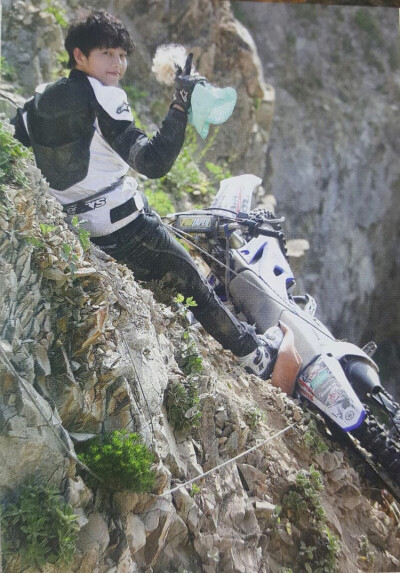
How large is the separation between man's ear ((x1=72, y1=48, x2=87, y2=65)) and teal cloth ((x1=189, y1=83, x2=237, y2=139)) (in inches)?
15.9

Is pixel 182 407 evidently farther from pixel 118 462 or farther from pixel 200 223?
pixel 200 223

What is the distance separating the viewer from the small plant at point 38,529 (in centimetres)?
175

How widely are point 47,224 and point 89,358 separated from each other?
0.44 meters

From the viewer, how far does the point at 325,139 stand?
5.90 metres

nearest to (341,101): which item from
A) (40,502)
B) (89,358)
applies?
(89,358)

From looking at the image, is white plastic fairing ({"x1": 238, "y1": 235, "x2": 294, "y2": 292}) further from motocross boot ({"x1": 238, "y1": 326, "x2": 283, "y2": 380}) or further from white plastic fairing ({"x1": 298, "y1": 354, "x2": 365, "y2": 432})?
white plastic fairing ({"x1": 298, "y1": 354, "x2": 365, "y2": 432})

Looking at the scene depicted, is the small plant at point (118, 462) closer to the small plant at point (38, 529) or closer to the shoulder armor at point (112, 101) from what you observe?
the small plant at point (38, 529)

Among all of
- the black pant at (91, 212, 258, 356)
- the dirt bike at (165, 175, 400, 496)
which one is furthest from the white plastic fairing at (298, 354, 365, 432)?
the black pant at (91, 212, 258, 356)

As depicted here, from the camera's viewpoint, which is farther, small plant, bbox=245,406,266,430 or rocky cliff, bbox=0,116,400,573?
small plant, bbox=245,406,266,430

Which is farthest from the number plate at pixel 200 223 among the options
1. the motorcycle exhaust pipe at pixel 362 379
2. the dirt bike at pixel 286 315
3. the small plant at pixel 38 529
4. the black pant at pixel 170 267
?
the small plant at pixel 38 529

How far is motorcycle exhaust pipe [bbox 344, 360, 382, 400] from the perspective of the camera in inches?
126

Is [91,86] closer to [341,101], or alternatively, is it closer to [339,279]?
[339,279]

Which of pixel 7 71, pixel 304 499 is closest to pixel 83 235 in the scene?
pixel 304 499

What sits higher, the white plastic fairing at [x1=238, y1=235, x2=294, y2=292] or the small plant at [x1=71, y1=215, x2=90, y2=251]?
the small plant at [x1=71, y1=215, x2=90, y2=251]
